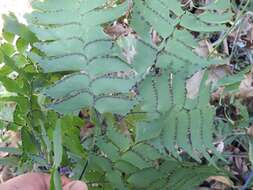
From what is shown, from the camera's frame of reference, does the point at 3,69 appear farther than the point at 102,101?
Yes

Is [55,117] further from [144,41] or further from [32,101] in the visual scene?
[144,41]

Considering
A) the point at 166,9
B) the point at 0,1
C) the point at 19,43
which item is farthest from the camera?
the point at 0,1

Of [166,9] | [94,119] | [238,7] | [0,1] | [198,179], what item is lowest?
[198,179]

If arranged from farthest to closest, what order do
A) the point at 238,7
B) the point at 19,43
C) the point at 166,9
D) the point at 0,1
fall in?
the point at 0,1 → the point at 238,7 → the point at 19,43 → the point at 166,9

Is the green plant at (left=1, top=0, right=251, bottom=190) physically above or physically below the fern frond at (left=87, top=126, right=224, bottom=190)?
above

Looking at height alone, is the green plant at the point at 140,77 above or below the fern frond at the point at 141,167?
above

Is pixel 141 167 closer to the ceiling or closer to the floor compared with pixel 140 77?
closer to the floor

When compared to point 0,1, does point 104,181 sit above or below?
below

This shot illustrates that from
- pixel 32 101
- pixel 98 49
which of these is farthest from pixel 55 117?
pixel 98 49
